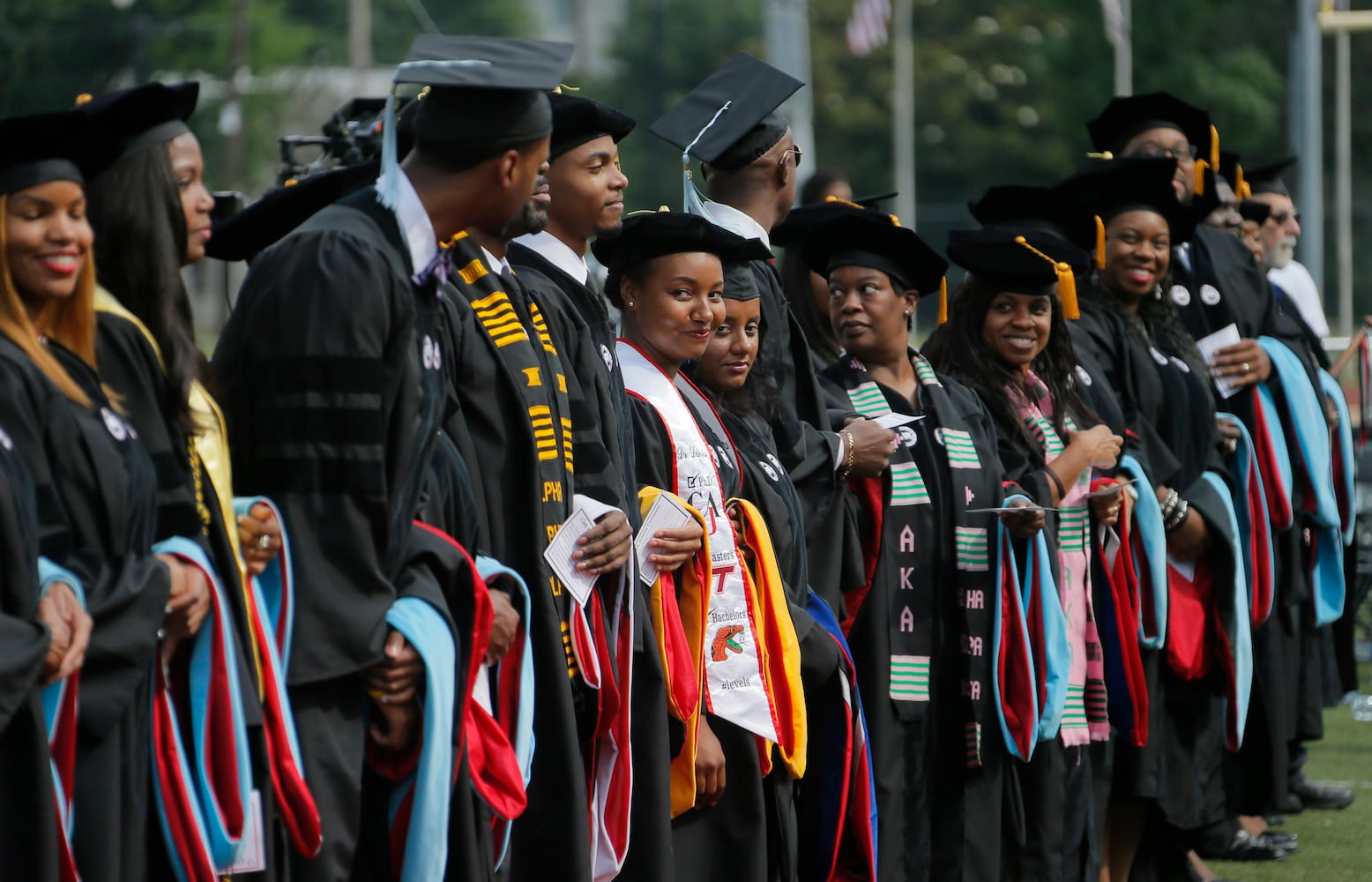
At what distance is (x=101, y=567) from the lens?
9.53ft

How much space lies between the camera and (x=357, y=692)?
3.29 meters

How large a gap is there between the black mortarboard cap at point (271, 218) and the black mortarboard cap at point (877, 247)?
1.96m

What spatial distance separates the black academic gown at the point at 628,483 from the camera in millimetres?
4074

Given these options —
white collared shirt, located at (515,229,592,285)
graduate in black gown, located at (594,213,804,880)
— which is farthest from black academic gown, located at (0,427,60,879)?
graduate in black gown, located at (594,213,804,880)

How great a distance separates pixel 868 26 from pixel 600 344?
1596 centimetres

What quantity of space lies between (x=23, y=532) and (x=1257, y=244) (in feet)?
21.7

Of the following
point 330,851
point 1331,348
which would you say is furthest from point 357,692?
point 1331,348

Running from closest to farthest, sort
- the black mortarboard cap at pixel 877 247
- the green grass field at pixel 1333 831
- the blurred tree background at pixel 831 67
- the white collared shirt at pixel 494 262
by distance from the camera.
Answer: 1. the white collared shirt at pixel 494 262
2. the black mortarboard cap at pixel 877 247
3. the green grass field at pixel 1333 831
4. the blurred tree background at pixel 831 67

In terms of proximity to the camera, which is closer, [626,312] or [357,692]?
[357,692]

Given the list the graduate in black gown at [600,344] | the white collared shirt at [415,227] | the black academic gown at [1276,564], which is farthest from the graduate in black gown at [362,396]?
the black academic gown at [1276,564]

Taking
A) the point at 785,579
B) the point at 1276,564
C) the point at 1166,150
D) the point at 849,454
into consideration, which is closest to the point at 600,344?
the point at 785,579

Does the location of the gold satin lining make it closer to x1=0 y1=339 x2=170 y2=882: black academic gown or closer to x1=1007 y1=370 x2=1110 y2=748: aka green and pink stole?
x1=0 y1=339 x2=170 y2=882: black academic gown

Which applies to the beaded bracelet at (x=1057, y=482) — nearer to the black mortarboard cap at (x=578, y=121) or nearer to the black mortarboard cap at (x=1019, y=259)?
the black mortarboard cap at (x=1019, y=259)

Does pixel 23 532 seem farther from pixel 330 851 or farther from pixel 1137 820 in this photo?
pixel 1137 820
